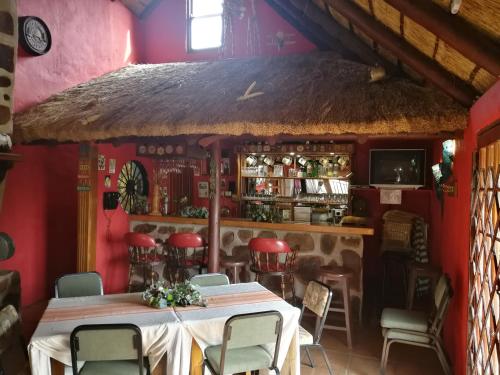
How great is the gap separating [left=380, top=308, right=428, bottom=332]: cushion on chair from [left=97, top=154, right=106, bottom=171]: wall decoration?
12.6 ft

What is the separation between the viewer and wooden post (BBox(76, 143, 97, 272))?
4.95 meters

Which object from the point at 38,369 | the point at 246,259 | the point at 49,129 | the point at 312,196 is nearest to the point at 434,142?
the point at 312,196

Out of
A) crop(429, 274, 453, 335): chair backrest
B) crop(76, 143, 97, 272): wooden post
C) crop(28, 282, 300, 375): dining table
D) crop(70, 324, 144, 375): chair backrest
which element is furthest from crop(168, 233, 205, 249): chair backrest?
crop(429, 274, 453, 335): chair backrest

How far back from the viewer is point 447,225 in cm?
420

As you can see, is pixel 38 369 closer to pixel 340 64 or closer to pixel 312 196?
pixel 340 64

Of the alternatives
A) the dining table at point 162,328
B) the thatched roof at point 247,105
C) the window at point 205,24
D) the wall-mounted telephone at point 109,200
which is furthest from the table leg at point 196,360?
the window at point 205,24

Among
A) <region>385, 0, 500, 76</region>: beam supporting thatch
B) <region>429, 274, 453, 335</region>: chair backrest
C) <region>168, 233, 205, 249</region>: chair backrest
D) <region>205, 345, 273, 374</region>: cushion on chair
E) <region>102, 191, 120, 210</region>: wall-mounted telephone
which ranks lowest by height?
<region>205, 345, 273, 374</region>: cushion on chair

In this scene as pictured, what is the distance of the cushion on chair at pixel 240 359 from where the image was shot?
8.53ft

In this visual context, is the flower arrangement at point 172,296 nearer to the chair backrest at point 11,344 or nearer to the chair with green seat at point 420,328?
the chair backrest at point 11,344

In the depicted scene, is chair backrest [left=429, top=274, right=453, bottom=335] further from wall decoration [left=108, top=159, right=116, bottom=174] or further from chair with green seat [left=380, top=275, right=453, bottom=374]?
wall decoration [left=108, top=159, right=116, bottom=174]

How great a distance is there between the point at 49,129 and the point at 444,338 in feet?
16.0

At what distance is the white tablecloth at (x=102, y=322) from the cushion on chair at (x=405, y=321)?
73.9 inches

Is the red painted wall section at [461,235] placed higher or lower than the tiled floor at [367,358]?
higher

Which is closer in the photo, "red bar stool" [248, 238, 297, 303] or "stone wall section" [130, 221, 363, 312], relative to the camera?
"red bar stool" [248, 238, 297, 303]
